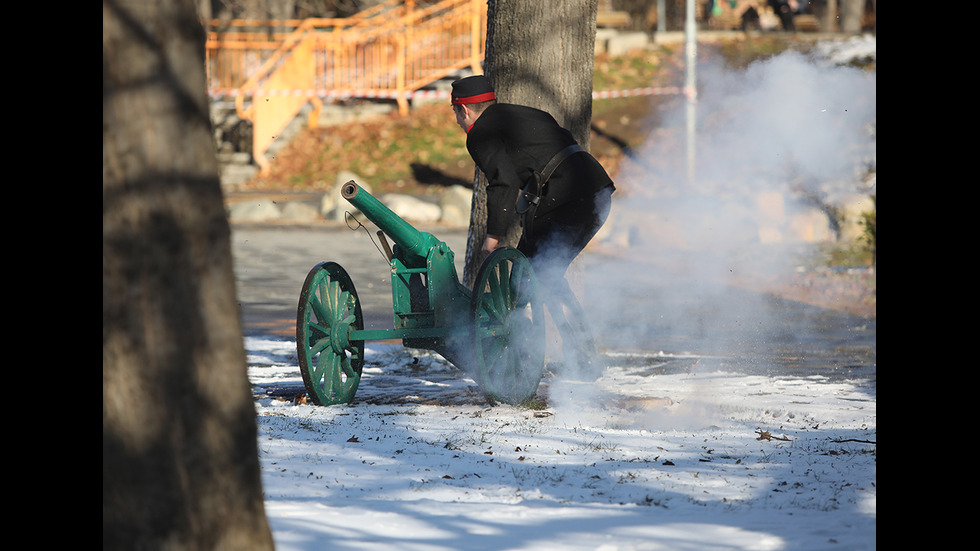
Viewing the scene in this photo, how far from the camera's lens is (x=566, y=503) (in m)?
4.07

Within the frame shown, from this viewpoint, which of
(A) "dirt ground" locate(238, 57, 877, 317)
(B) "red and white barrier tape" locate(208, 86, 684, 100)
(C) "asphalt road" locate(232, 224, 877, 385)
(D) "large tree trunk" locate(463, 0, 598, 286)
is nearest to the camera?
(D) "large tree trunk" locate(463, 0, 598, 286)

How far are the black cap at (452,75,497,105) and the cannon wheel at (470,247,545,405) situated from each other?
0.88 meters

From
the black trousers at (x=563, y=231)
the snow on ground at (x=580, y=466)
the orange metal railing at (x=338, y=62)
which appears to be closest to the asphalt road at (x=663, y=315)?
the snow on ground at (x=580, y=466)

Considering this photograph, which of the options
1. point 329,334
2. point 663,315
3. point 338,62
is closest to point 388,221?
point 329,334

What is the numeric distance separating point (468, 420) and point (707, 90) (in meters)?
20.9

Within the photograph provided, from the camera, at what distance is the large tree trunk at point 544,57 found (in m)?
7.68

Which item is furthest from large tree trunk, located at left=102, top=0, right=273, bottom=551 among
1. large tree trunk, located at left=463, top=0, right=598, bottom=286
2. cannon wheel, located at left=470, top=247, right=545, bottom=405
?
large tree trunk, located at left=463, top=0, right=598, bottom=286

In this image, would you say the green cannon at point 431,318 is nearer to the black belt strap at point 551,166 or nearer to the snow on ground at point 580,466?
the snow on ground at point 580,466

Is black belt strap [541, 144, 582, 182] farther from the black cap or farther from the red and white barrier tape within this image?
the red and white barrier tape

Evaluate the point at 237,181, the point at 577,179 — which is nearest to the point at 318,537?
the point at 577,179

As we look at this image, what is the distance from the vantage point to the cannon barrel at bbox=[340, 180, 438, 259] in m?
5.82

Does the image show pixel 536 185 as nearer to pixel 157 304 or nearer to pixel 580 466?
pixel 580 466

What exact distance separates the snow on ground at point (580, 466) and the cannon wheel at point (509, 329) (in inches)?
6.7

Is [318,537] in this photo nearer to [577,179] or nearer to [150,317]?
[150,317]
